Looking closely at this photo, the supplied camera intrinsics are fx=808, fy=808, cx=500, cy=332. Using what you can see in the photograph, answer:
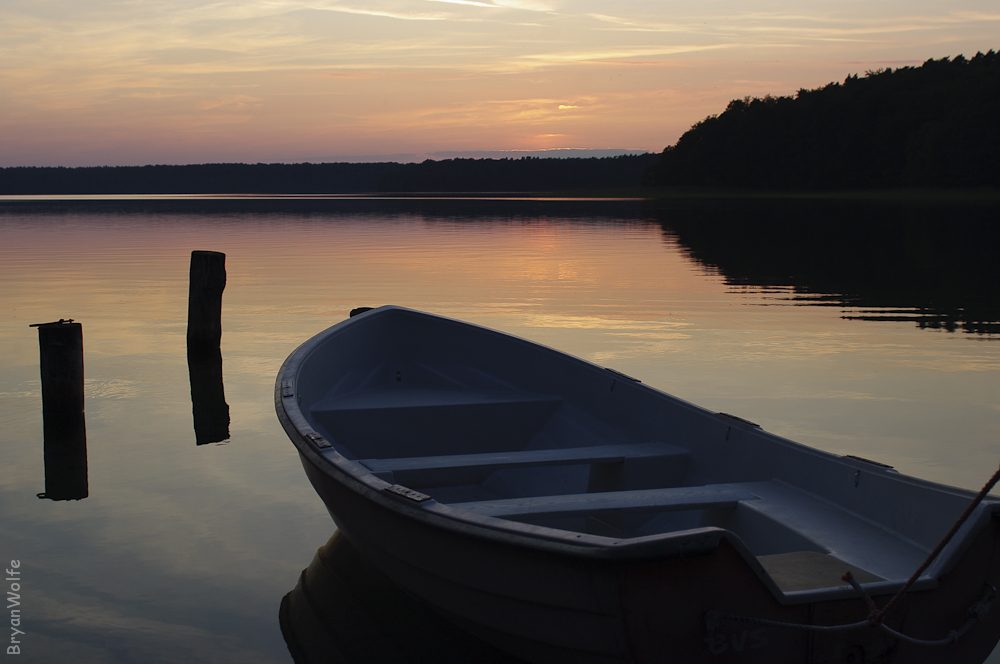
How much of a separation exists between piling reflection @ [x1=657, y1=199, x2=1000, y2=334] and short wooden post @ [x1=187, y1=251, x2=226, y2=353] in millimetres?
9671

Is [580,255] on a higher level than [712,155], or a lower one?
lower

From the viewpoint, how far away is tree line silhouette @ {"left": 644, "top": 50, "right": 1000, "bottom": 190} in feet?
247

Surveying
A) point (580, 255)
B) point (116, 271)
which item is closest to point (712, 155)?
point (580, 255)

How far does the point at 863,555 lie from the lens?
3363 mm

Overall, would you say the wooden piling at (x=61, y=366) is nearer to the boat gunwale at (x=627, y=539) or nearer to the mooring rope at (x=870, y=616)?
the boat gunwale at (x=627, y=539)

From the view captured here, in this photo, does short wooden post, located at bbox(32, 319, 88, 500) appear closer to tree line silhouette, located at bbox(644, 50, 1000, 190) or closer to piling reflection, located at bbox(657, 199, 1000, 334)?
piling reflection, located at bbox(657, 199, 1000, 334)

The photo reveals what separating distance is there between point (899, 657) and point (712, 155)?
11283 centimetres

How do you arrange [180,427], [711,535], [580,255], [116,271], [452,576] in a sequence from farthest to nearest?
[580,255] → [116,271] → [180,427] → [452,576] → [711,535]

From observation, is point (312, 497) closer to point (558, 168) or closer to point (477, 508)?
point (477, 508)

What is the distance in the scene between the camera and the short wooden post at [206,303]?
33.3 feet

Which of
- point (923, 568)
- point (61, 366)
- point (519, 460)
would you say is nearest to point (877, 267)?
point (519, 460)

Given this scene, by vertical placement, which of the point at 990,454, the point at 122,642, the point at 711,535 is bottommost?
the point at 122,642

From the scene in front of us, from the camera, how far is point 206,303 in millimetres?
10297

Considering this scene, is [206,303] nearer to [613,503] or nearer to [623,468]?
[623,468]
